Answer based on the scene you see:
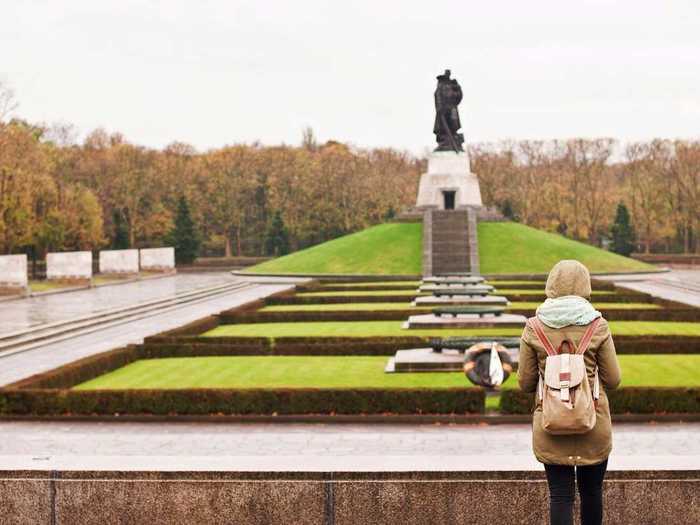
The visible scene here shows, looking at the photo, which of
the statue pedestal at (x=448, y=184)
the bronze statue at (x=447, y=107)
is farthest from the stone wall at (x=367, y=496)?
the statue pedestal at (x=448, y=184)

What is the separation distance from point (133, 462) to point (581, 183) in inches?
3364

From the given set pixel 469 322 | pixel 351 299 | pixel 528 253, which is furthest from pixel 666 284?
pixel 469 322

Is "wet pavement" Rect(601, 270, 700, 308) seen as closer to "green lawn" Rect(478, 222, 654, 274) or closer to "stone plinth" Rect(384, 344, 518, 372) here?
"green lawn" Rect(478, 222, 654, 274)

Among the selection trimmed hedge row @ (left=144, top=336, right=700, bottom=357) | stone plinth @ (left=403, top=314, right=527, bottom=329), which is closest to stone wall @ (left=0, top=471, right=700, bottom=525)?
trimmed hedge row @ (left=144, top=336, right=700, bottom=357)

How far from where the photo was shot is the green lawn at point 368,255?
51594mm

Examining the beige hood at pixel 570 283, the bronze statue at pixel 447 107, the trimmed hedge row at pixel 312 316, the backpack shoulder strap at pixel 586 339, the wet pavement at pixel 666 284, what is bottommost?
the wet pavement at pixel 666 284

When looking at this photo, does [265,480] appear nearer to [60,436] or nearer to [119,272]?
[60,436]

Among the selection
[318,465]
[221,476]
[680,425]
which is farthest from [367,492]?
[680,425]

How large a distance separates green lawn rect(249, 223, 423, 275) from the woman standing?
145 ft

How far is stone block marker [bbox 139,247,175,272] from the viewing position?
6347 centimetres

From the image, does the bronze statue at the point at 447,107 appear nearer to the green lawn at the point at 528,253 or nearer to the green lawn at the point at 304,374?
the green lawn at the point at 528,253

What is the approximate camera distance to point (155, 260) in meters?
64.0

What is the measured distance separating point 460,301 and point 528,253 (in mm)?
23416

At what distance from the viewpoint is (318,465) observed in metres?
6.86
